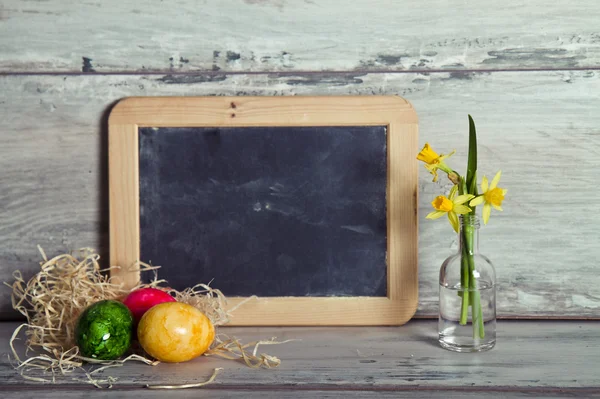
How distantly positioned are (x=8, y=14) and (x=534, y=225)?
1079 millimetres

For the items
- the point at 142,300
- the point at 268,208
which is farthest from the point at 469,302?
the point at 142,300

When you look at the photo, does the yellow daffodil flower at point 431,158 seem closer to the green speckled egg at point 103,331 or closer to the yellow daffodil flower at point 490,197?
the yellow daffodil flower at point 490,197

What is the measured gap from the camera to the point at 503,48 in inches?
46.6

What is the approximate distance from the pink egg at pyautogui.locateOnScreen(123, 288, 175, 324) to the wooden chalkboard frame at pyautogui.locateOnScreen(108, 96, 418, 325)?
0.14 metres

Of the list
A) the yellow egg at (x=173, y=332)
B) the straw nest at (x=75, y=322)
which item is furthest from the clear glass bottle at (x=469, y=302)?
the yellow egg at (x=173, y=332)

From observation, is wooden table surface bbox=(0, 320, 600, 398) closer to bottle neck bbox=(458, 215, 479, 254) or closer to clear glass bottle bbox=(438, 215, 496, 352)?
clear glass bottle bbox=(438, 215, 496, 352)

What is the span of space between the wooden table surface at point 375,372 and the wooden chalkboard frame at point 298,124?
7 cm

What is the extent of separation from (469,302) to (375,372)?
22cm

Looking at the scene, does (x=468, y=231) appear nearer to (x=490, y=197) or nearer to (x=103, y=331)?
(x=490, y=197)

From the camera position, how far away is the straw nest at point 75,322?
3.10 feet

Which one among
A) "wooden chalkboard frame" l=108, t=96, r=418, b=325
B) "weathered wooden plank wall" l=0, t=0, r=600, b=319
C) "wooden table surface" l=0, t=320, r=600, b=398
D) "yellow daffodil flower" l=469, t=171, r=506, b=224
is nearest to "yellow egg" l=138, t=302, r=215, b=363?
"wooden table surface" l=0, t=320, r=600, b=398

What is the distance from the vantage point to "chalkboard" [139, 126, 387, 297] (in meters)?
1.17

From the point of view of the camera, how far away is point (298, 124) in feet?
3.84

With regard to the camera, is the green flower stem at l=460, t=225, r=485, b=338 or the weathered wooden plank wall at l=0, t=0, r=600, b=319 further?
the weathered wooden plank wall at l=0, t=0, r=600, b=319
